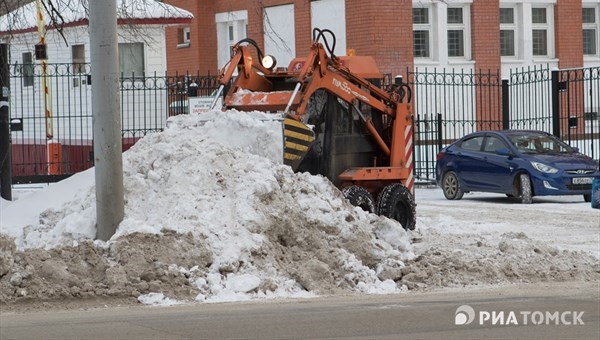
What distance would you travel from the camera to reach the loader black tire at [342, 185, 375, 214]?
16547 millimetres

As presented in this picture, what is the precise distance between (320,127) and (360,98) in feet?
3.30

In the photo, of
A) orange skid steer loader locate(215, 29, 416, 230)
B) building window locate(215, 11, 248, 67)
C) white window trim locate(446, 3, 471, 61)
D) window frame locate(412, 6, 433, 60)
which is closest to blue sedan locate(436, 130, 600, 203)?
orange skid steer loader locate(215, 29, 416, 230)

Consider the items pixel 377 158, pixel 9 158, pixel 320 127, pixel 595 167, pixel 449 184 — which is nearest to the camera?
pixel 320 127

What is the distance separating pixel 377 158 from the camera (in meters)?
18.4

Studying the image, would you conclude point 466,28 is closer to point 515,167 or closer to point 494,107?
point 494,107

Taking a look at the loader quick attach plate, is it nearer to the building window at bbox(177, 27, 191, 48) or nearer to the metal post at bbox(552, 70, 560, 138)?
the metal post at bbox(552, 70, 560, 138)

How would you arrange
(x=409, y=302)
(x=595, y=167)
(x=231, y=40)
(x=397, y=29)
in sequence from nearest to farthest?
1. (x=409, y=302)
2. (x=595, y=167)
3. (x=397, y=29)
4. (x=231, y=40)

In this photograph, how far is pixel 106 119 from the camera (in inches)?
516

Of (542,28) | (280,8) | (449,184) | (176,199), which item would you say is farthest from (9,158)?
(542,28)

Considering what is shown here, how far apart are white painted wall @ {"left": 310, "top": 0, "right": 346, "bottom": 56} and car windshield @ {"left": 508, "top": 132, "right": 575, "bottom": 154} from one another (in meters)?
14.3

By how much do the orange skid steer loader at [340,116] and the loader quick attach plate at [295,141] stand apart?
13 millimetres

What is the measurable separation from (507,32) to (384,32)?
539cm

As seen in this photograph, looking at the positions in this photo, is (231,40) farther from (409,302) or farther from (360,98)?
(409,302)

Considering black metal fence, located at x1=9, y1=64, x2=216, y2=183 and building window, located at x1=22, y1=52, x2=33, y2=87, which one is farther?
building window, located at x1=22, y1=52, x2=33, y2=87
